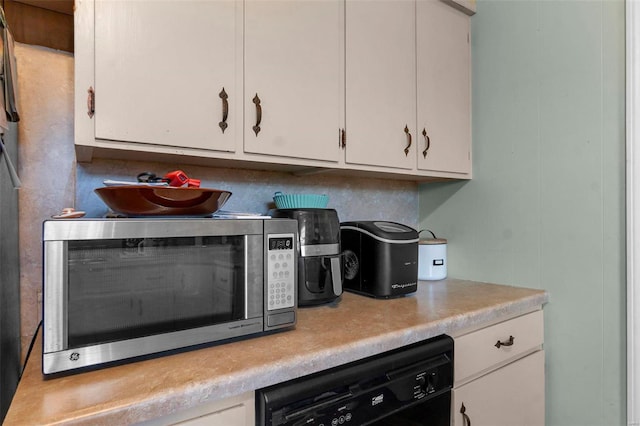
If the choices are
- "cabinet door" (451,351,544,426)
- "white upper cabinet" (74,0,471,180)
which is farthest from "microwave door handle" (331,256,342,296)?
"cabinet door" (451,351,544,426)

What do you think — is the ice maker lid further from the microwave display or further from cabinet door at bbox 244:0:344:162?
the microwave display

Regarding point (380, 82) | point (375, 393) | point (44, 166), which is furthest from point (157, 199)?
point (380, 82)

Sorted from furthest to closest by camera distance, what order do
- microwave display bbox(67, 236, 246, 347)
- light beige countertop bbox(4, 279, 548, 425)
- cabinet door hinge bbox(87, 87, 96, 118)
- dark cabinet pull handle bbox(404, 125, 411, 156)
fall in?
dark cabinet pull handle bbox(404, 125, 411, 156)
cabinet door hinge bbox(87, 87, 96, 118)
microwave display bbox(67, 236, 246, 347)
light beige countertop bbox(4, 279, 548, 425)

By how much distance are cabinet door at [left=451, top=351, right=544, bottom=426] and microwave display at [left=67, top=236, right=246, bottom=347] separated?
0.81 metres

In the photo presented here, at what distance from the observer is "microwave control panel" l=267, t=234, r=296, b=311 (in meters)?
0.95

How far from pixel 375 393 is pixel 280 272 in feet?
1.29

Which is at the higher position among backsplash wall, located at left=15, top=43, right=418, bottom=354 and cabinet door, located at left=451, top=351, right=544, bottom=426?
backsplash wall, located at left=15, top=43, right=418, bottom=354

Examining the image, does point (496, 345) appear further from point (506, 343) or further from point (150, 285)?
point (150, 285)

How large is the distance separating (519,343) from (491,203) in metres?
0.63

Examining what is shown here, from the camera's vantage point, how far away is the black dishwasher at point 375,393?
2.67 ft

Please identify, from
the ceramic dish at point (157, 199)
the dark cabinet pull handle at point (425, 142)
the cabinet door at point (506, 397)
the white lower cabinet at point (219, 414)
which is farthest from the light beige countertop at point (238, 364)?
the dark cabinet pull handle at point (425, 142)

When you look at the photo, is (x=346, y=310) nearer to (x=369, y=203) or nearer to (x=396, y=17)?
(x=369, y=203)

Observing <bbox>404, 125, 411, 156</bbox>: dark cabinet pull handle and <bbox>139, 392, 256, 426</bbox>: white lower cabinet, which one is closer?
<bbox>139, 392, 256, 426</bbox>: white lower cabinet

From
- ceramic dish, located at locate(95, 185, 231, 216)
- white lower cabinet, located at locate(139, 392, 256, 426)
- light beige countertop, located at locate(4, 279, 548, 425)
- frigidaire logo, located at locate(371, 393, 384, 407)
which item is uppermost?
ceramic dish, located at locate(95, 185, 231, 216)
